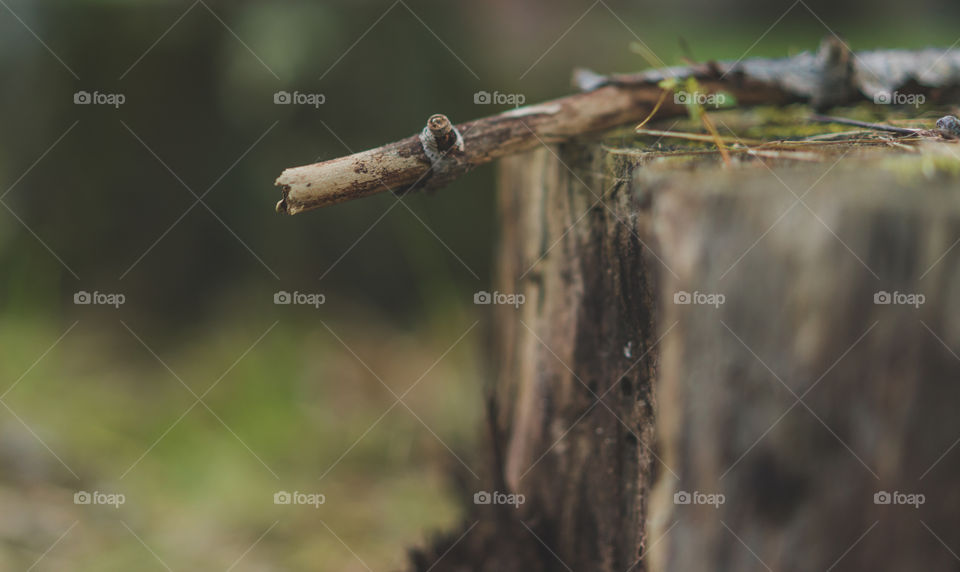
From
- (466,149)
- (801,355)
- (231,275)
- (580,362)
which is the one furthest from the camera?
(231,275)

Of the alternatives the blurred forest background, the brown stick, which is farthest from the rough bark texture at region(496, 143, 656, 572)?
the blurred forest background

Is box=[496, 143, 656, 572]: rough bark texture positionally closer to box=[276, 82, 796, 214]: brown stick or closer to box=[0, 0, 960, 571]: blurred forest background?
box=[276, 82, 796, 214]: brown stick

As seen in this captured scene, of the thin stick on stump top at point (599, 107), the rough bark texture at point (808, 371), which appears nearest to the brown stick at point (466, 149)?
the thin stick on stump top at point (599, 107)

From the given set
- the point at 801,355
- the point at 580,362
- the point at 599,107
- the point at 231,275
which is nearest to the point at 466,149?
the point at 599,107

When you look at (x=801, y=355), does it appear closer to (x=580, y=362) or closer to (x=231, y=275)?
(x=580, y=362)

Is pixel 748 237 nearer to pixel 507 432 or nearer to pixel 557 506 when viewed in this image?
pixel 557 506

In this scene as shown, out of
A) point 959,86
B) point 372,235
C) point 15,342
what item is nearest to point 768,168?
point 959,86
